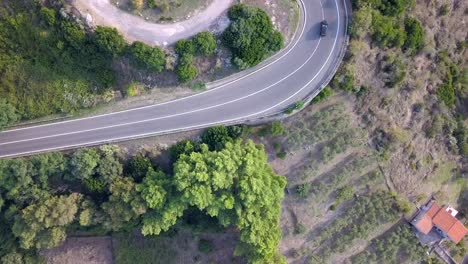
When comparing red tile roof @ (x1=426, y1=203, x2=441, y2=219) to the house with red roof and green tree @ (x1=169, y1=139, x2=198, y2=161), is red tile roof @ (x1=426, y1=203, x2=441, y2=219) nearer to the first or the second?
the house with red roof

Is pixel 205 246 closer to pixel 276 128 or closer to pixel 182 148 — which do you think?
pixel 182 148

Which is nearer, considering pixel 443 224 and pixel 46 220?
pixel 46 220

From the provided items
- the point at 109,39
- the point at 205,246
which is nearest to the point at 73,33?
the point at 109,39

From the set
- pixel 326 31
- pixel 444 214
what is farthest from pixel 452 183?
pixel 326 31

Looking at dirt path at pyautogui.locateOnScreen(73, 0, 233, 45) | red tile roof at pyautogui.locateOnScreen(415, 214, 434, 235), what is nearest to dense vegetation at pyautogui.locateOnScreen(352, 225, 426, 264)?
red tile roof at pyautogui.locateOnScreen(415, 214, 434, 235)

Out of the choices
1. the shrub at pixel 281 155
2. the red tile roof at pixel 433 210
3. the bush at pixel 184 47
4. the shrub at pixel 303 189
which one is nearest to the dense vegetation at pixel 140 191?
the shrub at pixel 281 155
